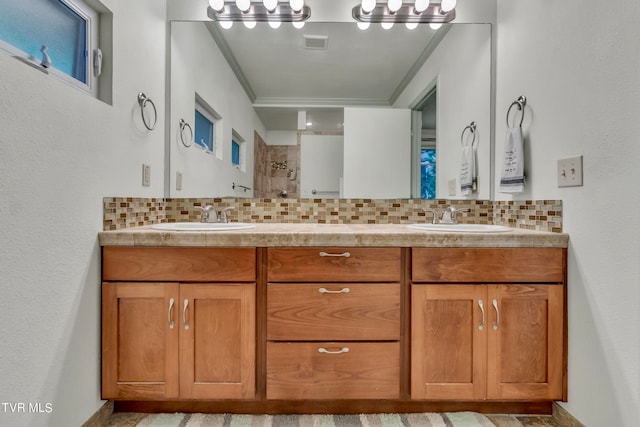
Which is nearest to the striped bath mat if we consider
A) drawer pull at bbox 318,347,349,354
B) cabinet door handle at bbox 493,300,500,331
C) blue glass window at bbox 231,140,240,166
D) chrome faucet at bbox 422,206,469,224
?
drawer pull at bbox 318,347,349,354

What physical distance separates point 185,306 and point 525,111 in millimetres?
1769

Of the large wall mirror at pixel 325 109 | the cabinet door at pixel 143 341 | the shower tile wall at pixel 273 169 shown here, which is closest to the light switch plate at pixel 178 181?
the large wall mirror at pixel 325 109

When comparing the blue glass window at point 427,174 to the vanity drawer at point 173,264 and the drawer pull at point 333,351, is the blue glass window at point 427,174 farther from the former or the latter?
the vanity drawer at point 173,264

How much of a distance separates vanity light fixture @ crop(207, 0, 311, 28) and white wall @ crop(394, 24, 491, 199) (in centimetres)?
72

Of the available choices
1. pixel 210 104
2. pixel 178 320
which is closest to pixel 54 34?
pixel 210 104

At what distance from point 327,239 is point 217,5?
1453 mm

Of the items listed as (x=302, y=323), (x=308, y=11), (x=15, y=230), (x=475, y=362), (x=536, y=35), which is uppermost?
(x=308, y=11)

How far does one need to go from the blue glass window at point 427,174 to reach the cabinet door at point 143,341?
138 centimetres

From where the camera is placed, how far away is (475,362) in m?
1.40

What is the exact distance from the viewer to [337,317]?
4.60 feet

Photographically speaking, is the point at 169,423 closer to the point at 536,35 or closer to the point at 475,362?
the point at 475,362

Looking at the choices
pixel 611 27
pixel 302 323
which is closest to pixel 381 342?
pixel 302 323

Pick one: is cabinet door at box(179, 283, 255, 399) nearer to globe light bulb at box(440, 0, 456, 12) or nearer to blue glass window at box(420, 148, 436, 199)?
blue glass window at box(420, 148, 436, 199)

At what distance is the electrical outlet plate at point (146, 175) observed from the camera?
5.59 ft
